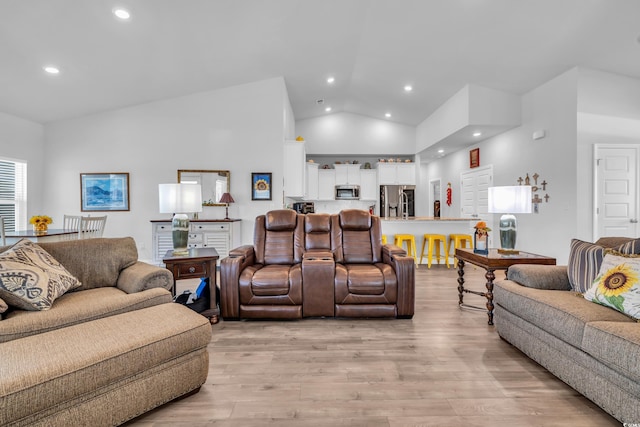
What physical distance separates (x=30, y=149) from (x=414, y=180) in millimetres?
8198


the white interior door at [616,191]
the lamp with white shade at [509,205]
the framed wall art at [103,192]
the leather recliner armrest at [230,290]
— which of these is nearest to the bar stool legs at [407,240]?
the lamp with white shade at [509,205]

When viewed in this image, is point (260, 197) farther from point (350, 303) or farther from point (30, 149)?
point (30, 149)

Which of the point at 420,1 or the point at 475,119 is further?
the point at 475,119

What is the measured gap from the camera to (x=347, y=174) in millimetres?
8469

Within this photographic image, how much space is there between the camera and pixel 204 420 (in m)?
1.58

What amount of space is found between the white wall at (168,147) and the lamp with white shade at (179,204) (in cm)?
272

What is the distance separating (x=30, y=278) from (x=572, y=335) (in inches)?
124

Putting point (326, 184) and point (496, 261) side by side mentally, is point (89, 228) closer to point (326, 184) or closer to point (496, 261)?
point (496, 261)

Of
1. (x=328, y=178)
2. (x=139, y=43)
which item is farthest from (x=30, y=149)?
(x=328, y=178)

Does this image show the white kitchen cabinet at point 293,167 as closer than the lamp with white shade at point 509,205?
No

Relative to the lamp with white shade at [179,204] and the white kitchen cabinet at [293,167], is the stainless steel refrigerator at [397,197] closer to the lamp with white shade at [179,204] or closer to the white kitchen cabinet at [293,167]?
the white kitchen cabinet at [293,167]

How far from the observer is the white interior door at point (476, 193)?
22.0ft

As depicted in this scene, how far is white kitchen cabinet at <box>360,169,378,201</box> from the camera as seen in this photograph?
335 inches

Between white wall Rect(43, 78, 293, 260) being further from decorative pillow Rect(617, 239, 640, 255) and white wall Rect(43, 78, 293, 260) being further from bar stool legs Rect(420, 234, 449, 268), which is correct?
decorative pillow Rect(617, 239, 640, 255)
